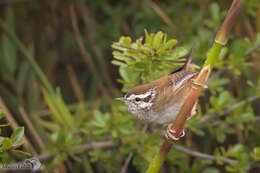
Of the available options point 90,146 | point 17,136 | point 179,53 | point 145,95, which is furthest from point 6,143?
point 90,146

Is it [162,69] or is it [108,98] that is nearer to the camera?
[162,69]

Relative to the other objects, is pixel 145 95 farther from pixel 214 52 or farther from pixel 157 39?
pixel 214 52

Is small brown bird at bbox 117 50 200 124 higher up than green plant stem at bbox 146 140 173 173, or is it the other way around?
small brown bird at bbox 117 50 200 124

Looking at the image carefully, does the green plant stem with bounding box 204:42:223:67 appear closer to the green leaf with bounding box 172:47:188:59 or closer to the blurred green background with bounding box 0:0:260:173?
the green leaf with bounding box 172:47:188:59

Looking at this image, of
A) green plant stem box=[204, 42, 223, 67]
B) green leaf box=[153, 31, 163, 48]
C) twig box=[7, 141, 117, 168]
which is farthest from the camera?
twig box=[7, 141, 117, 168]

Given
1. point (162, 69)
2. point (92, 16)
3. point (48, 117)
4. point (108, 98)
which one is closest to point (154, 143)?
point (162, 69)

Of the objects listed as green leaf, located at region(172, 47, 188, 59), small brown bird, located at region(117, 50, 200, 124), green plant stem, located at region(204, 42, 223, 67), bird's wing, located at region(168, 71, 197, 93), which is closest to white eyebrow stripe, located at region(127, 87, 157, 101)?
small brown bird, located at region(117, 50, 200, 124)

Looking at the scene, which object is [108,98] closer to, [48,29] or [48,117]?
[48,117]

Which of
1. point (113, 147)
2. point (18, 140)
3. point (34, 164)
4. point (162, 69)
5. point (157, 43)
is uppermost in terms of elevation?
point (157, 43)
